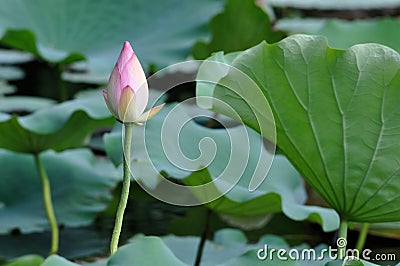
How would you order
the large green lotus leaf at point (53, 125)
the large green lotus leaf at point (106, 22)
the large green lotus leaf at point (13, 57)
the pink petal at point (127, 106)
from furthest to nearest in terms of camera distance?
the large green lotus leaf at point (13, 57) < the large green lotus leaf at point (106, 22) < the large green lotus leaf at point (53, 125) < the pink petal at point (127, 106)

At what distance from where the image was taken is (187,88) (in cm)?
276

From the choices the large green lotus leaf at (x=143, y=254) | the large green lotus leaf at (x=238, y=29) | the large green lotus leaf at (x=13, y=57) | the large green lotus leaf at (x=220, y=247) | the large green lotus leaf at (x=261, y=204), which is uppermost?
the large green lotus leaf at (x=238, y=29)

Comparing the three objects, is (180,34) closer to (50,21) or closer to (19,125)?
(50,21)

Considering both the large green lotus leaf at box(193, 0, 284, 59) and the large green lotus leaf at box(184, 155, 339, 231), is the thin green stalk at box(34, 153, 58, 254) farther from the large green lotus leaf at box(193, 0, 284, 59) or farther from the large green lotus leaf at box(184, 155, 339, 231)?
the large green lotus leaf at box(193, 0, 284, 59)

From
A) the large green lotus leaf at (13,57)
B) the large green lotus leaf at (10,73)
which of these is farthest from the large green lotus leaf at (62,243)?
the large green lotus leaf at (13,57)

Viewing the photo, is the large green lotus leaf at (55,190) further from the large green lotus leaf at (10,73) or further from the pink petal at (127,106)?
the large green lotus leaf at (10,73)

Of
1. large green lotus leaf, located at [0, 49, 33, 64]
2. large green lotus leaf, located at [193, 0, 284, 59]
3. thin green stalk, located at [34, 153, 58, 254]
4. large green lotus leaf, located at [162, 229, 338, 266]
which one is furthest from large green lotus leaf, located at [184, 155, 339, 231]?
large green lotus leaf, located at [0, 49, 33, 64]

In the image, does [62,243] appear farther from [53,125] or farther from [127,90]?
[127,90]

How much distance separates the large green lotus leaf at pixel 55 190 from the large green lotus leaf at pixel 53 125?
192mm

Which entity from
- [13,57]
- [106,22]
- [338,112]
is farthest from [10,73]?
[338,112]

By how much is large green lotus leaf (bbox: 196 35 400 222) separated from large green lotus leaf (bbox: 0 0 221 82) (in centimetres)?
113

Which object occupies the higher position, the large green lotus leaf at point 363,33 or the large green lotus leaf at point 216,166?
the large green lotus leaf at point 363,33

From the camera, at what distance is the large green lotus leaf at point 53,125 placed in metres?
1.27

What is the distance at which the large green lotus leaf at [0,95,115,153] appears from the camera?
1.27 metres
